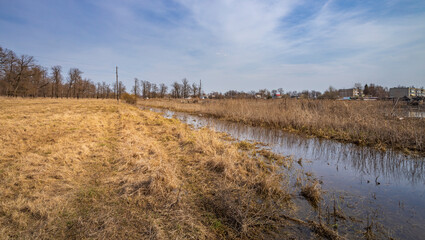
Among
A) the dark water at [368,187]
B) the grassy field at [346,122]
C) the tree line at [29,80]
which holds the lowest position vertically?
the dark water at [368,187]

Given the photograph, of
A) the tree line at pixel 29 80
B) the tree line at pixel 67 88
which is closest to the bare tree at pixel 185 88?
the tree line at pixel 67 88

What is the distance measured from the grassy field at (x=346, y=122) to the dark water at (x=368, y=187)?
3.65 ft

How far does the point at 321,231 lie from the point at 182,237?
191 centimetres

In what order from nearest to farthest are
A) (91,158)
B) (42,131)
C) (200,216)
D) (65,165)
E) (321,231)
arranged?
(321,231)
(200,216)
(65,165)
(91,158)
(42,131)

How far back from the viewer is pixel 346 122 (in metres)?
9.66

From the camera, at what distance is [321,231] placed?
98.6 inches

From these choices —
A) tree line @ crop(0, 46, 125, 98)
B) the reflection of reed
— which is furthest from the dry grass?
tree line @ crop(0, 46, 125, 98)

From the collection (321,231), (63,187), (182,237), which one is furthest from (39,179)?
(321,231)

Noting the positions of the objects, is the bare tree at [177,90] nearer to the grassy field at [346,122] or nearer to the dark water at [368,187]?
the grassy field at [346,122]

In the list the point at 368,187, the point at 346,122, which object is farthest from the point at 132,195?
the point at 346,122

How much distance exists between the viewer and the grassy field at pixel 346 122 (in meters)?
7.24

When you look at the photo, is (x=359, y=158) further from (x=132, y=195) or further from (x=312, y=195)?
(x=132, y=195)

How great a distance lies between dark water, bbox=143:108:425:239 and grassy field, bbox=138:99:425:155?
3.65 ft

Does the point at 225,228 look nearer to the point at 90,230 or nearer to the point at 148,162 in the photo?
the point at 90,230
